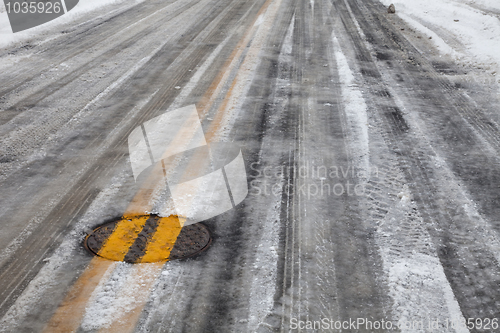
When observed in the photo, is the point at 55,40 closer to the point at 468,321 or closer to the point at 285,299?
the point at 285,299

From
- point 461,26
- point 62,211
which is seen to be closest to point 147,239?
point 62,211

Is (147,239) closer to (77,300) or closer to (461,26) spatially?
(77,300)

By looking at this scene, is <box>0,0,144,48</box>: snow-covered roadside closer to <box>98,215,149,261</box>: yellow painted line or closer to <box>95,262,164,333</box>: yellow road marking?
<box>98,215,149,261</box>: yellow painted line

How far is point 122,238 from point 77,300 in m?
0.95

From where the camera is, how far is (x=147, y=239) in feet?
16.1

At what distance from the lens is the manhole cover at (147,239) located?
4.68m

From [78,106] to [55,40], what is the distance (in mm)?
5652

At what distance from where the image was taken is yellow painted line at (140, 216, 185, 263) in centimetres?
465

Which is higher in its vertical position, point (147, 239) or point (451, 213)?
point (147, 239)

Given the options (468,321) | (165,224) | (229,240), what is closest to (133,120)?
(165,224)

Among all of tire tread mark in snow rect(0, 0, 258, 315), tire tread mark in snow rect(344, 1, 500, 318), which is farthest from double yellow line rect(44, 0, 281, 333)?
tire tread mark in snow rect(344, 1, 500, 318)

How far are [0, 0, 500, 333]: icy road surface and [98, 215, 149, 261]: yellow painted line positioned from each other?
0.51ft

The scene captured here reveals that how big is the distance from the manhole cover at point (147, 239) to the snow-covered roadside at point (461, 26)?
8281 millimetres

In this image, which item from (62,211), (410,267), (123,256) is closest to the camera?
(410,267)
